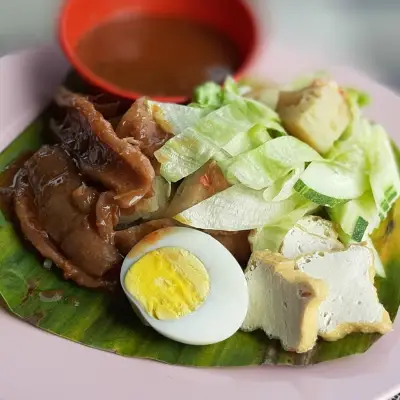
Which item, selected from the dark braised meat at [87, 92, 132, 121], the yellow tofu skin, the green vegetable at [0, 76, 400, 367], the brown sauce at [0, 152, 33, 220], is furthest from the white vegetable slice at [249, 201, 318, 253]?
the brown sauce at [0, 152, 33, 220]

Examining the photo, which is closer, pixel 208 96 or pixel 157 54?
pixel 208 96

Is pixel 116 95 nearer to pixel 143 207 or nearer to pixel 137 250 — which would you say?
pixel 143 207

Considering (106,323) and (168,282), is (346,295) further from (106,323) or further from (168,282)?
(106,323)

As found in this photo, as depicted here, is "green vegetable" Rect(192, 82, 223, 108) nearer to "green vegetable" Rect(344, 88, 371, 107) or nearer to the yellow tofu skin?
the yellow tofu skin

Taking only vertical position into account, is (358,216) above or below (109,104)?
above

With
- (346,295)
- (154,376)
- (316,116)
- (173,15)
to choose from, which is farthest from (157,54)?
(154,376)

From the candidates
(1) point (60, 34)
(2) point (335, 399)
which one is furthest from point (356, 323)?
(1) point (60, 34)
